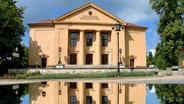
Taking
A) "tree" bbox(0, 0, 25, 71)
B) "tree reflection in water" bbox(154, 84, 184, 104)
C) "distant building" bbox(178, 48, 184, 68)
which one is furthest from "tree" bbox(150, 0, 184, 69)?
"tree reflection in water" bbox(154, 84, 184, 104)

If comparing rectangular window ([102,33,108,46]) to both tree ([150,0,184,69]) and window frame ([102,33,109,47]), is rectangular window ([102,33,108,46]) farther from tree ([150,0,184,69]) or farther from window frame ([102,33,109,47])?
tree ([150,0,184,69])

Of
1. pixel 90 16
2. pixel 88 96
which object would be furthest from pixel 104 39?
pixel 88 96

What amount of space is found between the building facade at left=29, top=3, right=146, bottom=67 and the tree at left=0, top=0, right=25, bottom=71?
954cm

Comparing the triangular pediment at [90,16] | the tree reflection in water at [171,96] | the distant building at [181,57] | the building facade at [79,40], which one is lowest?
the tree reflection in water at [171,96]

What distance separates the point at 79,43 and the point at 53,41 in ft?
15.3

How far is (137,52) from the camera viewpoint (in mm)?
60656

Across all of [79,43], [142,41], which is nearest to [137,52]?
[142,41]

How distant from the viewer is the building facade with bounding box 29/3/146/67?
56.5 meters

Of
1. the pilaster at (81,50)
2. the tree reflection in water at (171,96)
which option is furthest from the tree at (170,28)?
the tree reflection in water at (171,96)

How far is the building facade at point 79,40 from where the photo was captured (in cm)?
5647

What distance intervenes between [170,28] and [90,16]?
603 inches

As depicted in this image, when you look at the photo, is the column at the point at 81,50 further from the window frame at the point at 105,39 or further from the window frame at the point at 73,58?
the window frame at the point at 105,39

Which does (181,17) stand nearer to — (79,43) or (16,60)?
(79,43)

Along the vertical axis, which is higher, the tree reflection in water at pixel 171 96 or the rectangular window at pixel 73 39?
the rectangular window at pixel 73 39
